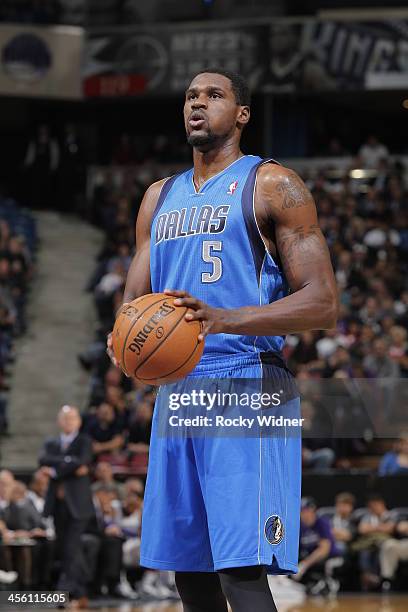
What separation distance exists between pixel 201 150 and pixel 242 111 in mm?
192

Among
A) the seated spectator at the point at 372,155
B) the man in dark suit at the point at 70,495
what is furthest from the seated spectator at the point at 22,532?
the seated spectator at the point at 372,155

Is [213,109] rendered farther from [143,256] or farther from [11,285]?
[11,285]

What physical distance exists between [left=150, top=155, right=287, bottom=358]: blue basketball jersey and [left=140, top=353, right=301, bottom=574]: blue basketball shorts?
0.13m

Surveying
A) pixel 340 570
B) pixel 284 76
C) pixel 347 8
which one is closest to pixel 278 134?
pixel 284 76

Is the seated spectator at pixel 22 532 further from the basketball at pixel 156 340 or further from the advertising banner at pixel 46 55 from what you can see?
the advertising banner at pixel 46 55

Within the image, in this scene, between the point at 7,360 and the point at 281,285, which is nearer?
the point at 281,285

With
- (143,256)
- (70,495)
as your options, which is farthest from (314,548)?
(143,256)

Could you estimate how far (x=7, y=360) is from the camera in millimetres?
16172

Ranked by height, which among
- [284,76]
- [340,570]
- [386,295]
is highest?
[284,76]

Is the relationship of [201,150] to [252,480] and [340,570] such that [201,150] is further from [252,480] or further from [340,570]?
[340,570]

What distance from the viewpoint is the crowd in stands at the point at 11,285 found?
51.8 feet

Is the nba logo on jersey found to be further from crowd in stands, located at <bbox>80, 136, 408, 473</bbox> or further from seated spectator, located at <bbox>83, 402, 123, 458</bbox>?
seated spectator, located at <bbox>83, 402, 123, 458</bbox>

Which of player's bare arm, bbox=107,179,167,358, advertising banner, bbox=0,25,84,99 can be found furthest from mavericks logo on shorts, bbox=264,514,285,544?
advertising banner, bbox=0,25,84,99

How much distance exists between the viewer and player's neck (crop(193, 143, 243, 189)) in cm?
397
